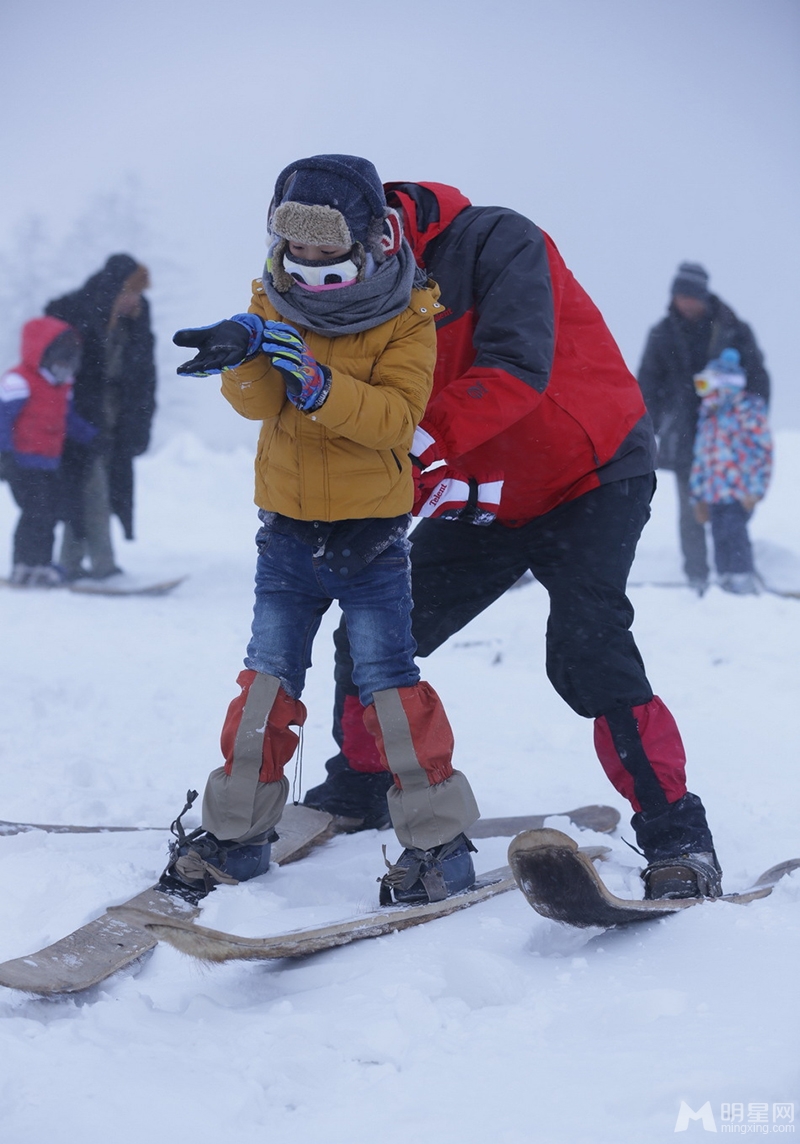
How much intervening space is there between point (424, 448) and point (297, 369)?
0.35 metres

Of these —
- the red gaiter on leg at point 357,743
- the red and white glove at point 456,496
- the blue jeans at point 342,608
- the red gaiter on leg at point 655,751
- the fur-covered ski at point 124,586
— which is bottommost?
the fur-covered ski at point 124,586

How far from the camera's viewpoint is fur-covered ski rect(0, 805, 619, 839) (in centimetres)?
246

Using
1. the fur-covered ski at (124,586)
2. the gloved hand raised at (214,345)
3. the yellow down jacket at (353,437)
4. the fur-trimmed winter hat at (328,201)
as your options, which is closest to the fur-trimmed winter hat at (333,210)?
the fur-trimmed winter hat at (328,201)

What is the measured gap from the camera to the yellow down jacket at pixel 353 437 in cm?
196

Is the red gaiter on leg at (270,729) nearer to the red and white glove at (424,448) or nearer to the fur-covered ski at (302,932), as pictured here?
the fur-covered ski at (302,932)

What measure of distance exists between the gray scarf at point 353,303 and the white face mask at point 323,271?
0.02 m

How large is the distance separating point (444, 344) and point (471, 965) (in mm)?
1297

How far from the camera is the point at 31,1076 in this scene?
135cm

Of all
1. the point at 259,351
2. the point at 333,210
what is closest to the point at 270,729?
the point at 259,351

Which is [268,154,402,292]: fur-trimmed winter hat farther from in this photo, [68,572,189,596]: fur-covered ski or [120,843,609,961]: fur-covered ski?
[68,572,189,596]: fur-covered ski

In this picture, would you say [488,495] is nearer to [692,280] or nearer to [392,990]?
[392,990]

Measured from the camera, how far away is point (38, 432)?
6.62 m

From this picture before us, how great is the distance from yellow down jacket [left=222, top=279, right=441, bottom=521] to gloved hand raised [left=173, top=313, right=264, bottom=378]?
11cm

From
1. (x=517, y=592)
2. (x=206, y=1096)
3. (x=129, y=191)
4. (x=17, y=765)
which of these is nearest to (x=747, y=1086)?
(x=206, y=1096)
